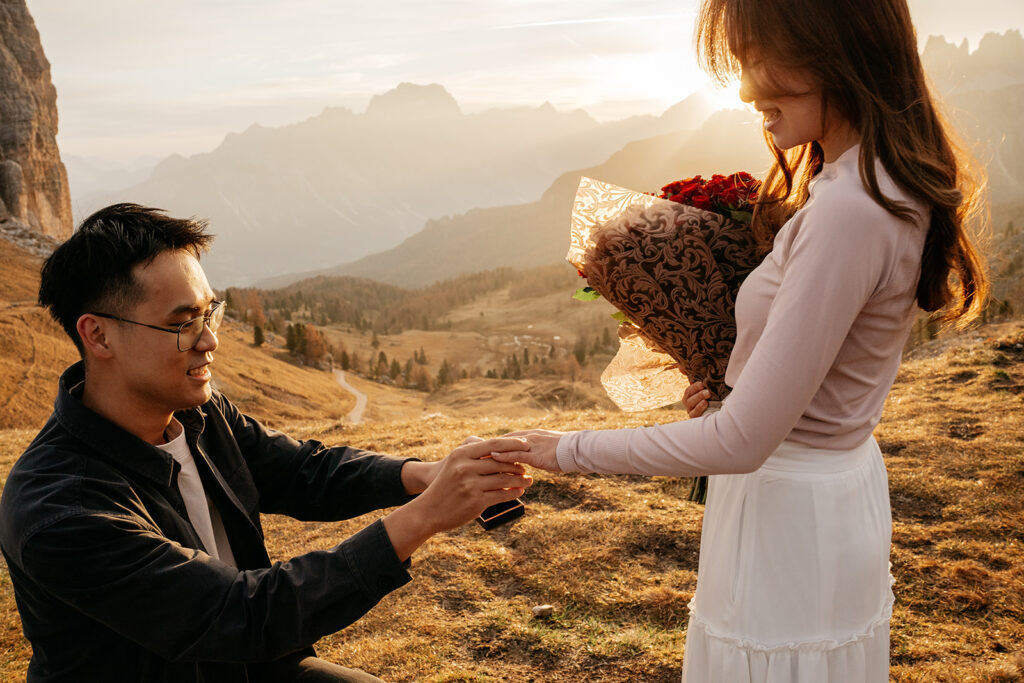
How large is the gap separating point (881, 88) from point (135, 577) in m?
2.98

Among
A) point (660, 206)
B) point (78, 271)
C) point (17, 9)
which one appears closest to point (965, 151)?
point (660, 206)

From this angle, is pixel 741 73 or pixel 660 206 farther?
pixel 660 206

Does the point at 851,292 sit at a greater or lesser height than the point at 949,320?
greater

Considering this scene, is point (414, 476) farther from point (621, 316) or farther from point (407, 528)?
point (621, 316)

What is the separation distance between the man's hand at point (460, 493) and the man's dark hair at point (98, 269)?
144 centimetres

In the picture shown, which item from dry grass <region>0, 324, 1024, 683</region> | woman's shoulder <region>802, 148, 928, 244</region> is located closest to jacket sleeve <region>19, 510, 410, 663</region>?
woman's shoulder <region>802, 148, 928, 244</region>

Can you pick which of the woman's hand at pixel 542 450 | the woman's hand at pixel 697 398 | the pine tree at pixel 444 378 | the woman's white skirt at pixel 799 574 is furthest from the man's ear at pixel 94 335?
the pine tree at pixel 444 378

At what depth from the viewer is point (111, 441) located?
2764 millimetres

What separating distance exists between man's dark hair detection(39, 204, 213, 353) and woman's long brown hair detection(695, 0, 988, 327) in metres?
2.37

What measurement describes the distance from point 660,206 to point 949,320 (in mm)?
1208

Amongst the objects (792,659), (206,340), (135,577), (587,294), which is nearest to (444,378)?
(587,294)

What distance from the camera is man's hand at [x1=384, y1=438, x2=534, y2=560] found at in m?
2.73

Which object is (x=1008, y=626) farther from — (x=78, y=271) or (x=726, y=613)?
(x=78, y=271)

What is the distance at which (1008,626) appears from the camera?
16.2 feet
